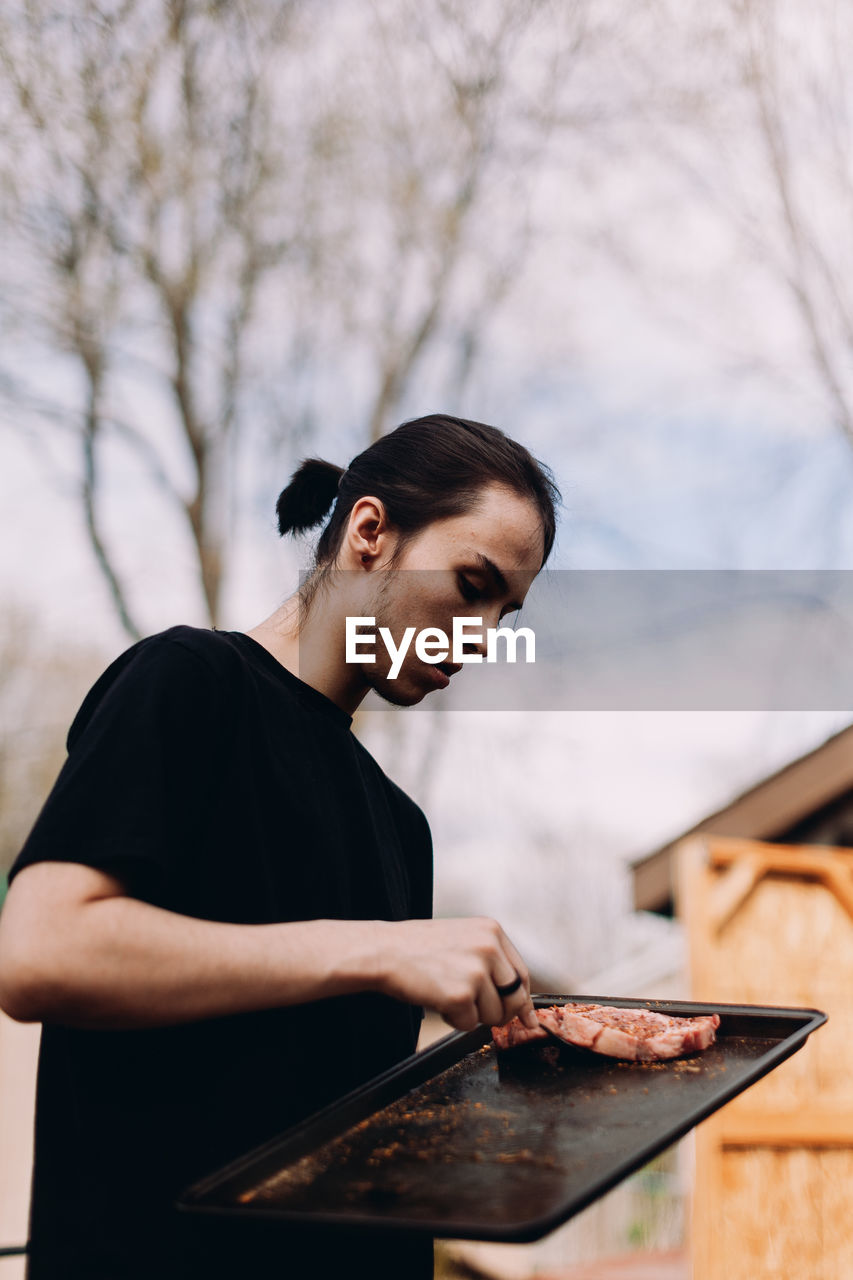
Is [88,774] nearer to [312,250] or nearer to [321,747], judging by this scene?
[321,747]

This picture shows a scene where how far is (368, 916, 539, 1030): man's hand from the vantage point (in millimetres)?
1306

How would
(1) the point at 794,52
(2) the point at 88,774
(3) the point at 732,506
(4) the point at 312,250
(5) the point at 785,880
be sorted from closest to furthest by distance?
(2) the point at 88,774, (5) the point at 785,880, (1) the point at 794,52, (4) the point at 312,250, (3) the point at 732,506

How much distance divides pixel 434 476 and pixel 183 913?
0.78 meters

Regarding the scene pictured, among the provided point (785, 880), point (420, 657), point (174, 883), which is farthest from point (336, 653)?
point (785, 880)

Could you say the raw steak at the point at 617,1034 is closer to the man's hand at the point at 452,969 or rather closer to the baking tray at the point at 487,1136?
the baking tray at the point at 487,1136

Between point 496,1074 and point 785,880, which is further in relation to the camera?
point 785,880

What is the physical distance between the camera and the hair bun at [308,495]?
2160 mm

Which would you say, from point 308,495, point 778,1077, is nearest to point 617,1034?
point 308,495

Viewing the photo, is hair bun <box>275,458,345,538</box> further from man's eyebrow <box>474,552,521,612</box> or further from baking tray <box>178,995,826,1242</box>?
baking tray <box>178,995,826,1242</box>

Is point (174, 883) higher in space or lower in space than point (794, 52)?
lower

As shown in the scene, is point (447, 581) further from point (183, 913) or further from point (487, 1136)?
point (487, 1136)

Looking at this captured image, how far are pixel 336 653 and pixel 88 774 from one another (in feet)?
1.89

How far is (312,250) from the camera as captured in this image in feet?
32.0

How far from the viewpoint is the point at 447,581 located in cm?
175
